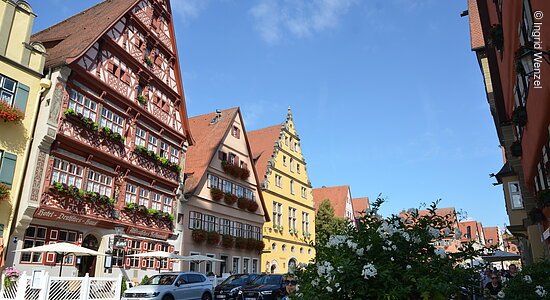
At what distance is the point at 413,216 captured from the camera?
5.11 meters

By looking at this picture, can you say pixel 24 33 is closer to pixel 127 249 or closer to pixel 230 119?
pixel 127 249

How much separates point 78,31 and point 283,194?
23.2 m

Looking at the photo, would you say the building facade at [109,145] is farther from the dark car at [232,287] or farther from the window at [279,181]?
the window at [279,181]

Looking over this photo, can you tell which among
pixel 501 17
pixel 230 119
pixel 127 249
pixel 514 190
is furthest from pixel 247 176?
pixel 501 17

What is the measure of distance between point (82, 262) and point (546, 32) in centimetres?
1993

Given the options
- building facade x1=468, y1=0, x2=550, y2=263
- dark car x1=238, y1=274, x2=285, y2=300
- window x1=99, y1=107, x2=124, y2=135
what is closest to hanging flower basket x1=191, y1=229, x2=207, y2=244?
window x1=99, y1=107, x2=124, y2=135

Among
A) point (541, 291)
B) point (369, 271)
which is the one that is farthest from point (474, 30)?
point (369, 271)

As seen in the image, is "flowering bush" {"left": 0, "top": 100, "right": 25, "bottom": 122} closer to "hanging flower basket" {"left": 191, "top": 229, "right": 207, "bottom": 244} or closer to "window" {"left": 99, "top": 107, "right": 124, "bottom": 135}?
"window" {"left": 99, "top": 107, "right": 124, "bottom": 135}

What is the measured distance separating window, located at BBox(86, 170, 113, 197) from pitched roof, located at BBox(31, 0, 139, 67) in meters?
5.14

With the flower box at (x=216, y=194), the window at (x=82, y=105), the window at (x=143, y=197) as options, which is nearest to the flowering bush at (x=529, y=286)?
the window at (x=82, y=105)

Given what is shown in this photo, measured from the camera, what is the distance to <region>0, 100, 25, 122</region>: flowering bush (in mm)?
15836

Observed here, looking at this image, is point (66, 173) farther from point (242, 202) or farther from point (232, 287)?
point (242, 202)

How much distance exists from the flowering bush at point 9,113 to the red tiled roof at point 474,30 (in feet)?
76.2

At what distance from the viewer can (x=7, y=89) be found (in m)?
16.6
